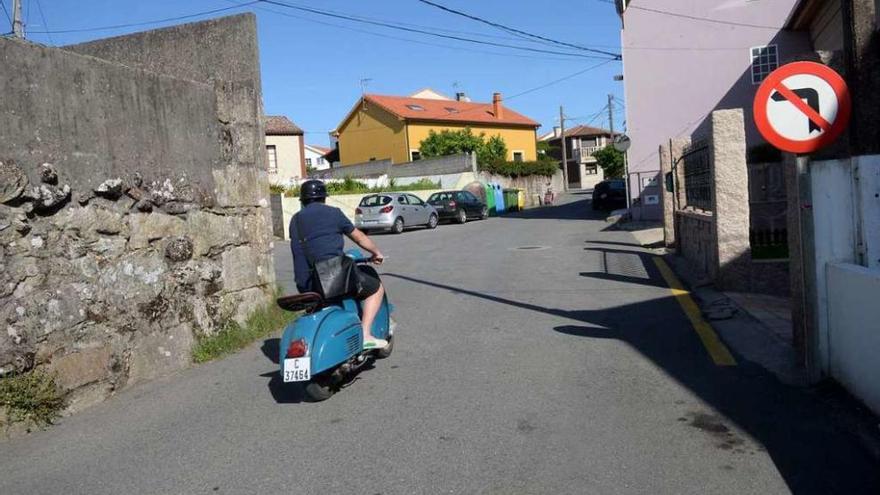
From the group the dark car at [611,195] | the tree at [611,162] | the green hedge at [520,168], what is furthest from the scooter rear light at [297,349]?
the tree at [611,162]

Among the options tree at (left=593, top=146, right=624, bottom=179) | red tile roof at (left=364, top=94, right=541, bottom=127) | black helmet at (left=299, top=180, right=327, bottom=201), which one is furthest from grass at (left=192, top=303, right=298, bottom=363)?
tree at (left=593, top=146, right=624, bottom=179)

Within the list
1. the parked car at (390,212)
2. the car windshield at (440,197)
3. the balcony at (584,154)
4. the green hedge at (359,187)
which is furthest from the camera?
the balcony at (584,154)

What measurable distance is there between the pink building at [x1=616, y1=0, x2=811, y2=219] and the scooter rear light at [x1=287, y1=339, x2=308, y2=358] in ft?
71.6

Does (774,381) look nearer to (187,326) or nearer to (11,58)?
(187,326)

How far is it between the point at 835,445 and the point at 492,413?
82.3 inches

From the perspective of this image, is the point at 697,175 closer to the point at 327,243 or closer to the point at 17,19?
the point at 327,243

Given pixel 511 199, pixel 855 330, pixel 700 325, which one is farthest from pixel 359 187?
pixel 855 330

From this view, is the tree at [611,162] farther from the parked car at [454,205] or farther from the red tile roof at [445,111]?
the parked car at [454,205]

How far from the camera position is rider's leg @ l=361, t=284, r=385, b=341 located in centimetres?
641

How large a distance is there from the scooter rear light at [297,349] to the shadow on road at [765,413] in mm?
2554

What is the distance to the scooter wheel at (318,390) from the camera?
5.72m

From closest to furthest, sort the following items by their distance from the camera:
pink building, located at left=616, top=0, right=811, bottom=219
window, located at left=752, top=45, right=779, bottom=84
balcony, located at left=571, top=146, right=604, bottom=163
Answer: window, located at left=752, top=45, right=779, bottom=84
pink building, located at left=616, top=0, right=811, bottom=219
balcony, located at left=571, top=146, right=604, bottom=163

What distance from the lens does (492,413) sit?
5.26 metres

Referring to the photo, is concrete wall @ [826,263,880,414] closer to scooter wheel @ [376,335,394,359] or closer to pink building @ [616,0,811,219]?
scooter wheel @ [376,335,394,359]
